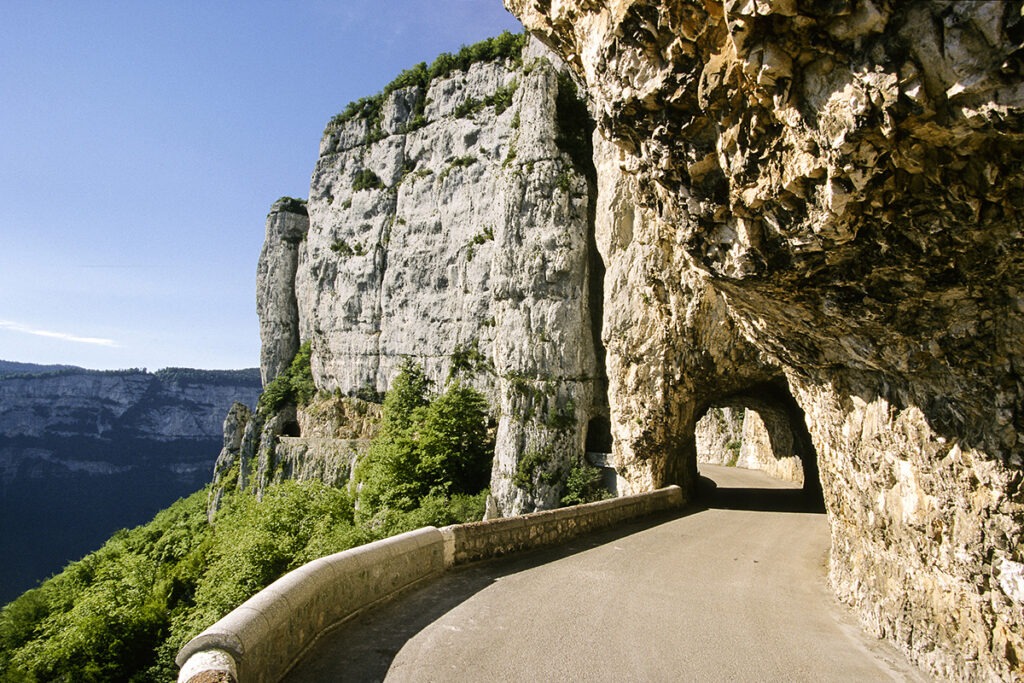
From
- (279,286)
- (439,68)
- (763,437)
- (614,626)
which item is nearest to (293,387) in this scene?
(279,286)

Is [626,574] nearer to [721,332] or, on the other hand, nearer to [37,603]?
[721,332]

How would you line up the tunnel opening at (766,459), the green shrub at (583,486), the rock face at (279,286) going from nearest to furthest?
1. the tunnel opening at (766,459)
2. the green shrub at (583,486)
3. the rock face at (279,286)

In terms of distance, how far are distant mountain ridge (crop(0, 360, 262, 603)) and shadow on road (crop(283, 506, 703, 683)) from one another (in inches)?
5251

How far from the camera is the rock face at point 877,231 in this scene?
175 inches

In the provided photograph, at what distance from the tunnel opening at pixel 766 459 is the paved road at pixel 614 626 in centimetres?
859

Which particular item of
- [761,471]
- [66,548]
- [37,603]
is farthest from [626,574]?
[66,548]

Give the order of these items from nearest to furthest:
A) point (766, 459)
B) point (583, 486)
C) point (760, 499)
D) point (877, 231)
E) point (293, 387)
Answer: point (877, 231), point (760, 499), point (583, 486), point (766, 459), point (293, 387)

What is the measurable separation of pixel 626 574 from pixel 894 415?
4699mm

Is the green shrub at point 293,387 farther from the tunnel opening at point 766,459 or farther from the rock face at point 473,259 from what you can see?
the tunnel opening at point 766,459

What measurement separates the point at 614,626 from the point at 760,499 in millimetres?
14643

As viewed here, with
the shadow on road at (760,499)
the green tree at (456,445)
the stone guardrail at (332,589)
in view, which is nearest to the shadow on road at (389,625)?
the stone guardrail at (332,589)

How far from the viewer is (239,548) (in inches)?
731

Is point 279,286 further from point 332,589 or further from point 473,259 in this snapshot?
point 332,589

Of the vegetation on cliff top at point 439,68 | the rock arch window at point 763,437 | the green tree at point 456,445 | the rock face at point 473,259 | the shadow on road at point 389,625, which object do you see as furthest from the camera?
the vegetation on cliff top at point 439,68
